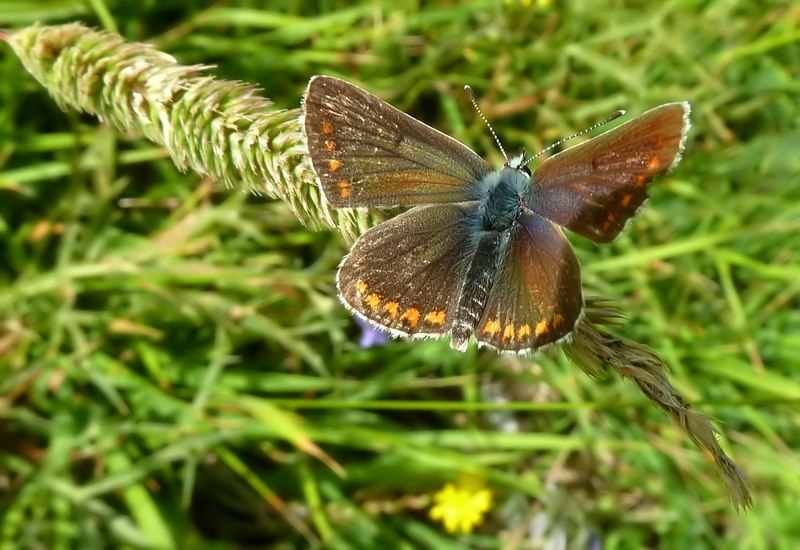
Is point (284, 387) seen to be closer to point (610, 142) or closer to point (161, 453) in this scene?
point (161, 453)

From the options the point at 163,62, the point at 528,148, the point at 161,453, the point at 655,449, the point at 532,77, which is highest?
the point at 163,62

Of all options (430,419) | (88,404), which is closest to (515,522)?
(430,419)

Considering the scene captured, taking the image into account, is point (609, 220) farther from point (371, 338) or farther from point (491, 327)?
point (371, 338)

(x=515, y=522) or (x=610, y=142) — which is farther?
(x=515, y=522)

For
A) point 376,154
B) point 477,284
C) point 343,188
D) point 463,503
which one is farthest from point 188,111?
point 463,503

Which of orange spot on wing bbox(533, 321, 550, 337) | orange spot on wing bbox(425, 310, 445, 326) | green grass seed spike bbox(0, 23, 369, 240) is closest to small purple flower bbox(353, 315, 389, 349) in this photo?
orange spot on wing bbox(425, 310, 445, 326)

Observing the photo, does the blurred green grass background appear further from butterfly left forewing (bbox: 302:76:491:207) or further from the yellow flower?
butterfly left forewing (bbox: 302:76:491:207)
